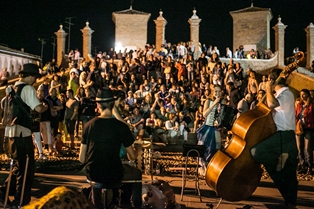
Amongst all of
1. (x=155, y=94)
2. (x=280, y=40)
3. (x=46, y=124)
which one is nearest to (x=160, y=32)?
(x=280, y=40)

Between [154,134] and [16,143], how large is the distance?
8258 millimetres

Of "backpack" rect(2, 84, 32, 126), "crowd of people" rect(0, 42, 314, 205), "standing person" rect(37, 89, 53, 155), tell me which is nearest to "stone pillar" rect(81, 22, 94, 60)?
"crowd of people" rect(0, 42, 314, 205)

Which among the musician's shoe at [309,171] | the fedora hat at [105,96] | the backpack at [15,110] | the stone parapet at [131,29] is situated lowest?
the musician's shoe at [309,171]

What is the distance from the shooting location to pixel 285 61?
108ft

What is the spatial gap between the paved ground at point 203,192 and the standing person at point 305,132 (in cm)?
136

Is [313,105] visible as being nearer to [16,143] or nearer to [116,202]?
[116,202]

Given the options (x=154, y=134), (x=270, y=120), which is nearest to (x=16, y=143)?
(x=270, y=120)

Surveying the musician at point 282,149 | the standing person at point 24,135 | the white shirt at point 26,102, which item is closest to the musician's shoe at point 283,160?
the musician at point 282,149

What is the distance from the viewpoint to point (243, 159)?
18.5ft

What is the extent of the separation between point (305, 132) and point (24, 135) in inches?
282

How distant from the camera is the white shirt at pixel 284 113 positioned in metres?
5.64

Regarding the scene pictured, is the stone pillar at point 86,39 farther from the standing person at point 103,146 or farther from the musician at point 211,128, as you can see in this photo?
the standing person at point 103,146

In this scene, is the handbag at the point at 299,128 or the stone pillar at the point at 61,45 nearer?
the handbag at the point at 299,128

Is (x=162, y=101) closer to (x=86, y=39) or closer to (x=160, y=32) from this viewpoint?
(x=160, y=32)
